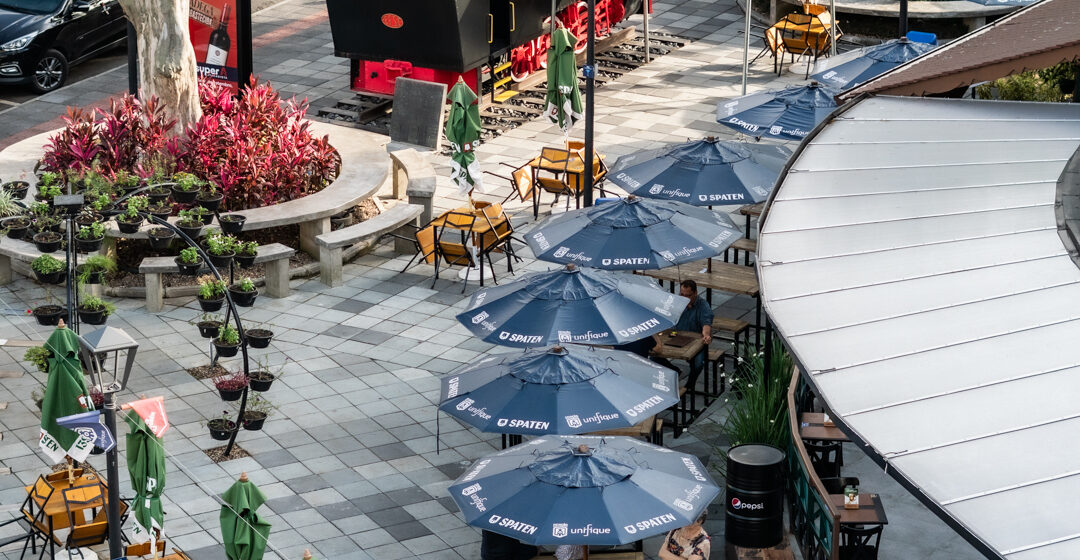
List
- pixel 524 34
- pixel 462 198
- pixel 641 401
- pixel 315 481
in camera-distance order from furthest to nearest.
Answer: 1. pixel 524 34
2. pixel 462 198
3. pixel 315 481
4. pixel 641 401

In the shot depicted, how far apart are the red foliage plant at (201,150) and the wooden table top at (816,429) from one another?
9292 millimetres

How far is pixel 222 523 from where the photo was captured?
1230 cm

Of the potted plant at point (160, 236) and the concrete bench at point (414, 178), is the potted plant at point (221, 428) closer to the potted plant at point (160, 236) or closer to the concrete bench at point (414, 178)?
the potted plant at point (160, 236)

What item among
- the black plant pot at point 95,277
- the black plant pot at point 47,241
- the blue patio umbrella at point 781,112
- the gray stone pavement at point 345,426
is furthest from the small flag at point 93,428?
the blue patio umbrella at point 781,112

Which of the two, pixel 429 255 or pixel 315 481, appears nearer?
pixel 315 481

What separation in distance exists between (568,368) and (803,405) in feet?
9.61

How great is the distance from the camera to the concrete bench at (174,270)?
63.4ft

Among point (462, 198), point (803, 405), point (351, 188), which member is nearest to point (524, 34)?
point (462, 198)

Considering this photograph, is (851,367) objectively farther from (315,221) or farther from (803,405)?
(315,221)

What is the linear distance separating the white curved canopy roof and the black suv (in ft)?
56.6

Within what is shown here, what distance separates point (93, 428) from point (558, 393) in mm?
4245

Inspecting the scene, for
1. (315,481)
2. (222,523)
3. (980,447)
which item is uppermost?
(980,447)

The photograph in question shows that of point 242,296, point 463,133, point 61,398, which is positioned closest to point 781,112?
point 463,133

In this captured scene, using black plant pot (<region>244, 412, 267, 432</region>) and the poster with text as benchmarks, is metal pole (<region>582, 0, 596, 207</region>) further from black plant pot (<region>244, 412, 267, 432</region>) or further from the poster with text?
the poster with text
